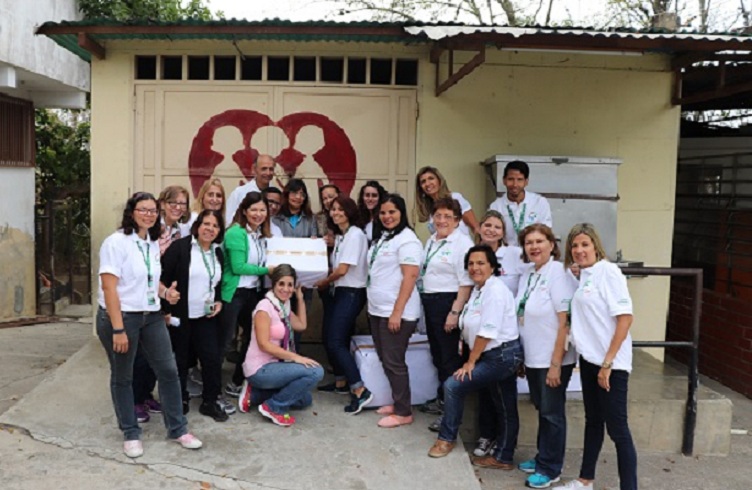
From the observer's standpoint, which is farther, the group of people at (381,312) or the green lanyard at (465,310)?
the green lanyard at (465,310)

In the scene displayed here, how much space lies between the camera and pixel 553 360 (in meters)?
4.14

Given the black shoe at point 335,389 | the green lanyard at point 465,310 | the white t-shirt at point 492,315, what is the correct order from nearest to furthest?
the white t-shirt at point 492,315 → the green lanyard at point 465,310 → the black shoe at point 335,389

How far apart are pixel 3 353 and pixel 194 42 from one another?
4.11 metres

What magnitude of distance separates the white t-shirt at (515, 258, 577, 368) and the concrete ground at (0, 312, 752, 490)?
0.82 m

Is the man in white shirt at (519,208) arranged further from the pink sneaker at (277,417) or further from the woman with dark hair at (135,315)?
the woman with dark hair at (135,315)

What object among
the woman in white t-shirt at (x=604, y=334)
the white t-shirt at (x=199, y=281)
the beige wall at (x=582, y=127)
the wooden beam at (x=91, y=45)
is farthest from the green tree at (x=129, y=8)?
the woman in white t-shirt at (x=604, y=334)

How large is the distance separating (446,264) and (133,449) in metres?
2.26

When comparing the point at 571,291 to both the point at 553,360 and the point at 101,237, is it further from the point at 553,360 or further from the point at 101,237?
the point at 101,237

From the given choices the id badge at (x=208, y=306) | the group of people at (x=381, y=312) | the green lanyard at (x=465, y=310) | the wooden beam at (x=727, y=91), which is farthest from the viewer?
the wooden beam at (x=727, y=91)

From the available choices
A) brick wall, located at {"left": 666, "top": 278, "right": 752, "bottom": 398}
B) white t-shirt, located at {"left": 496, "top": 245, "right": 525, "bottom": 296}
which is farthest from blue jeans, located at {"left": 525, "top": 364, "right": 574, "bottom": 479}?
brick wall, located at {"left": 666, "top": 278, "right": 752, "bottom": 398}

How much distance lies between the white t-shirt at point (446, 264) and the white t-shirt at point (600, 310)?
0.84 m

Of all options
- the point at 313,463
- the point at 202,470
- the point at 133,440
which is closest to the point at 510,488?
the point at 313,463

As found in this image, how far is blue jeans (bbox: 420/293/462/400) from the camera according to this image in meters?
4.61

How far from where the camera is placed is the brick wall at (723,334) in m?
7.38
